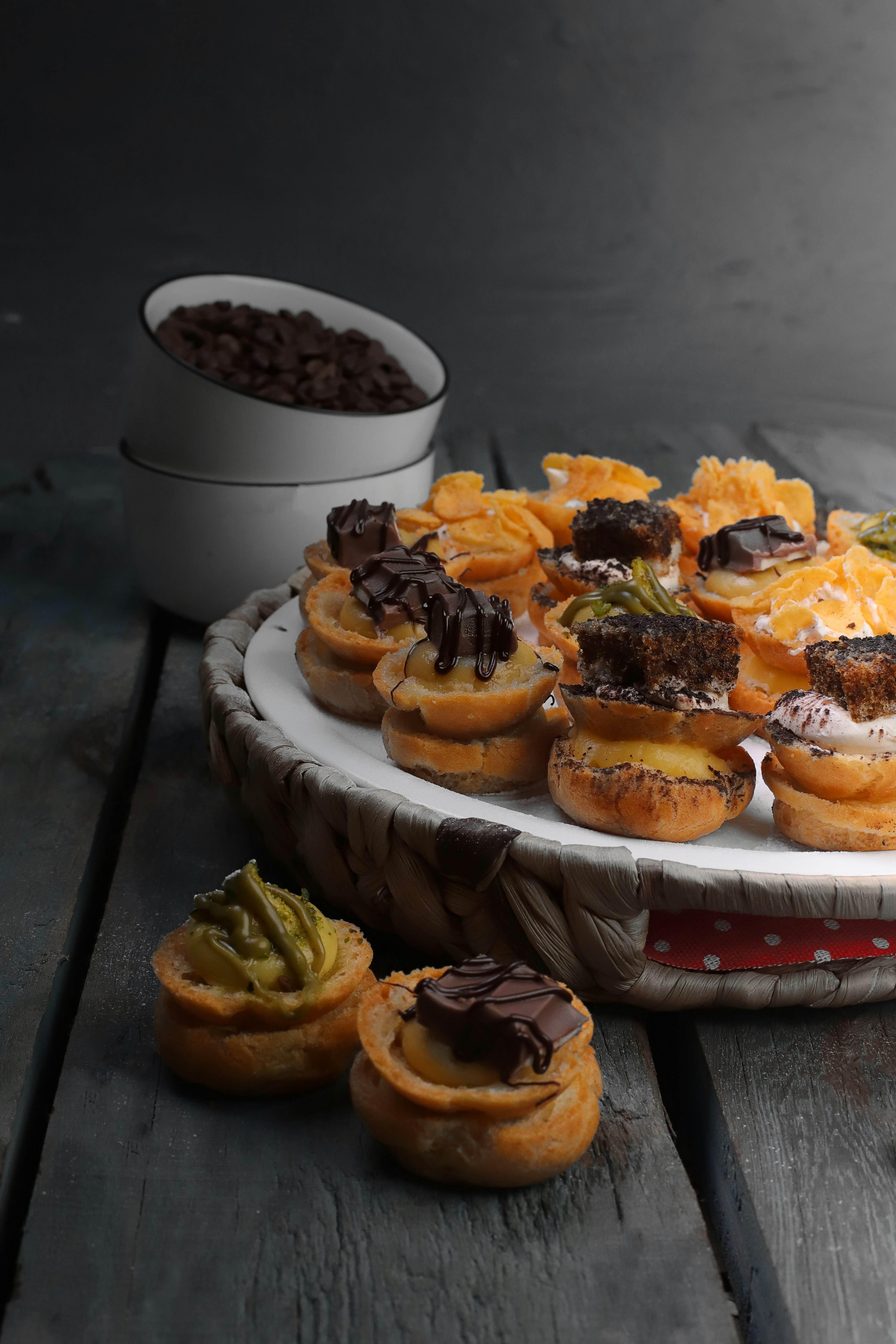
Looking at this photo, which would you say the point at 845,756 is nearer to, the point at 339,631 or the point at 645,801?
the point at 645,801

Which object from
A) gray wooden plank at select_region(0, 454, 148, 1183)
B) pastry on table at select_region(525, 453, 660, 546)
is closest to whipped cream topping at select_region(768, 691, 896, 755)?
pastry on table at select_region(525, 453, 660, 546)

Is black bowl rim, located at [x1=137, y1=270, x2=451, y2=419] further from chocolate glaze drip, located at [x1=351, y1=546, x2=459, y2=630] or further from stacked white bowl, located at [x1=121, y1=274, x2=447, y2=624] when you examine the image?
chocolate glaze drip, located at [x1=351, y1=546, x2=459, y2=630]

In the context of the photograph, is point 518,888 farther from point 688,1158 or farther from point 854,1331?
point 854,1331

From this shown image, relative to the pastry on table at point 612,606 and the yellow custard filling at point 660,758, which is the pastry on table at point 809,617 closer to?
the pastry on table at point 612,606

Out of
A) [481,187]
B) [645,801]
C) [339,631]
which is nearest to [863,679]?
[645,801]

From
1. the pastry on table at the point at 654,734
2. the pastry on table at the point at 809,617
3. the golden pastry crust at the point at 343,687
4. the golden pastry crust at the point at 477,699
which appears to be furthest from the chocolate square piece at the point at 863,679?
the golden pastry crust at the point at 343,687

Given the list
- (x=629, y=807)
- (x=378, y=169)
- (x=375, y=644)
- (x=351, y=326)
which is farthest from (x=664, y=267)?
(x=629, y=807)
